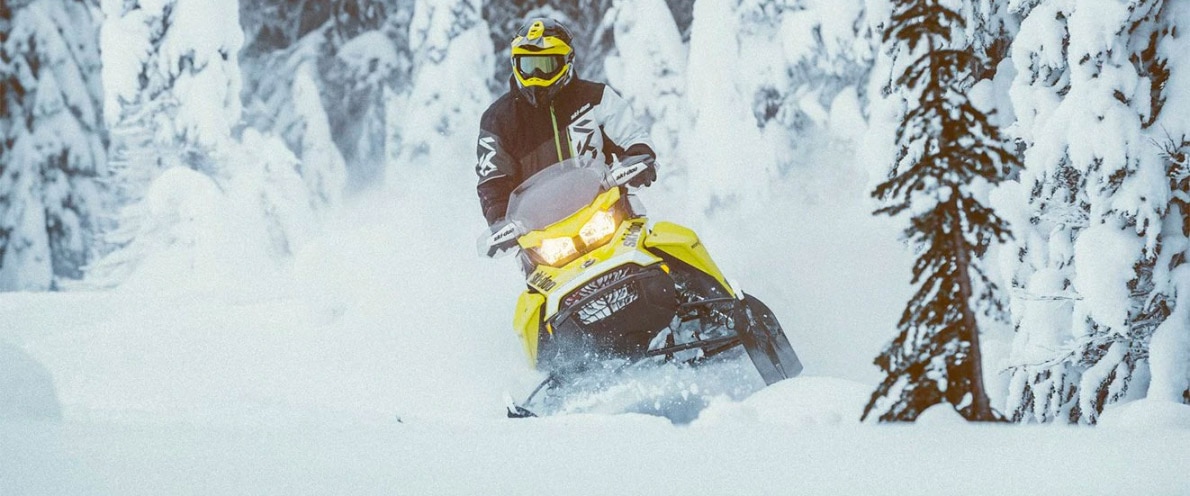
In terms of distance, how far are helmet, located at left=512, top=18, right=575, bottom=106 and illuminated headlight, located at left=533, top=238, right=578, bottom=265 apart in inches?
47.3

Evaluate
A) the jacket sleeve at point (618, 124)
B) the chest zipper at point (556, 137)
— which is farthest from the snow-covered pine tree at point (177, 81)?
the jacket sleeve at point (618, 124)

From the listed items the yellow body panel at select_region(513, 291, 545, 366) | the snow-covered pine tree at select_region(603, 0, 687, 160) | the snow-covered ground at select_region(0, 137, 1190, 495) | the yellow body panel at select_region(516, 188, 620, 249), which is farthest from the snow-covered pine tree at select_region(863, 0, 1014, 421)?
the snow-covered pine tree at select_region(603, 0, 687, 160)

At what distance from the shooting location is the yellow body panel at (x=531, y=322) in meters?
4.94

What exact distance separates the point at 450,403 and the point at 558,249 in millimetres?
1302

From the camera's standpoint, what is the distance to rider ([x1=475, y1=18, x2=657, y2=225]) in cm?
551

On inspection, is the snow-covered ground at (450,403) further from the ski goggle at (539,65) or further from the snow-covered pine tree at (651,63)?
the ski goggle at (539,65)

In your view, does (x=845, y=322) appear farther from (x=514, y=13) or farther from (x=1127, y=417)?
(x=514, y=13)

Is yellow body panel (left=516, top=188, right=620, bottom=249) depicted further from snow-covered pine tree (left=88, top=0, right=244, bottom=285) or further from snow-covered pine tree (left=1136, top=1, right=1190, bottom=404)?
snow-covered pine tree (left=88, top=0, right=244, bottom=285)

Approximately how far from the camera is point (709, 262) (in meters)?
5.13

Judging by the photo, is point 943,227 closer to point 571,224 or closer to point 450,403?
point 571,224

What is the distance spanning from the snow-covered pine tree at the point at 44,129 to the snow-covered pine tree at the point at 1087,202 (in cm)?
1714

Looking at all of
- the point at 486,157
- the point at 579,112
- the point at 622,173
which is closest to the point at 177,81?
the point at 486,157

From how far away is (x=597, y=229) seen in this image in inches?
183

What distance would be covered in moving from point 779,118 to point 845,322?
558 centimetres
